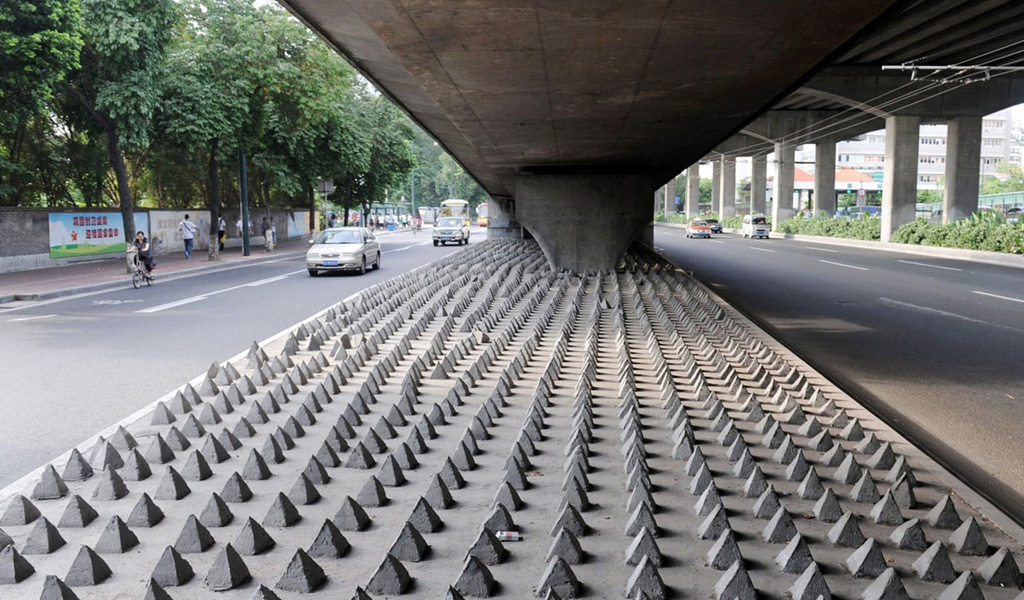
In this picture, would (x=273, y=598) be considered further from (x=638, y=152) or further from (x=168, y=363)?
(x=638, y=152)

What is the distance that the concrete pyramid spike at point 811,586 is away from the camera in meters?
3.24

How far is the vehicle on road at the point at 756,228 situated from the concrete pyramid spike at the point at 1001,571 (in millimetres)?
53889

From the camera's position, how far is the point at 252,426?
594 centimetres

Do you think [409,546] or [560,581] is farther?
[409,546]

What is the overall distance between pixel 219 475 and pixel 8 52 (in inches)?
780

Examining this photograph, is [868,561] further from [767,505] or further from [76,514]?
[76,514]

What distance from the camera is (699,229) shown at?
54.8m

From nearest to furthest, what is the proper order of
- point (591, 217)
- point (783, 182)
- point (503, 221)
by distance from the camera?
point (591, 217), point (503, 221), point (783, 182)

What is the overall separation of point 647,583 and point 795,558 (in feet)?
2.53

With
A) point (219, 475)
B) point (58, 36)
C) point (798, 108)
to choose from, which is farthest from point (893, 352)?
point (798, 108)

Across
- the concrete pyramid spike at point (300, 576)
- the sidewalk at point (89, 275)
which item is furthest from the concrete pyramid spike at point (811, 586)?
the sidewalk at point (89, 275)

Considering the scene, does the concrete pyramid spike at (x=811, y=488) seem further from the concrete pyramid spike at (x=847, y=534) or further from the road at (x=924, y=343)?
the road at (x=924, y=343)

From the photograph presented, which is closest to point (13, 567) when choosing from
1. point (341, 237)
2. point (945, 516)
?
point (945, 516)

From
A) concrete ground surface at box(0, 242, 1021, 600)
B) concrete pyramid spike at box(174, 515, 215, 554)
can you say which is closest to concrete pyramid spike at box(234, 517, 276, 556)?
concrete ground surface at box(0, 242, 1021, 600)
